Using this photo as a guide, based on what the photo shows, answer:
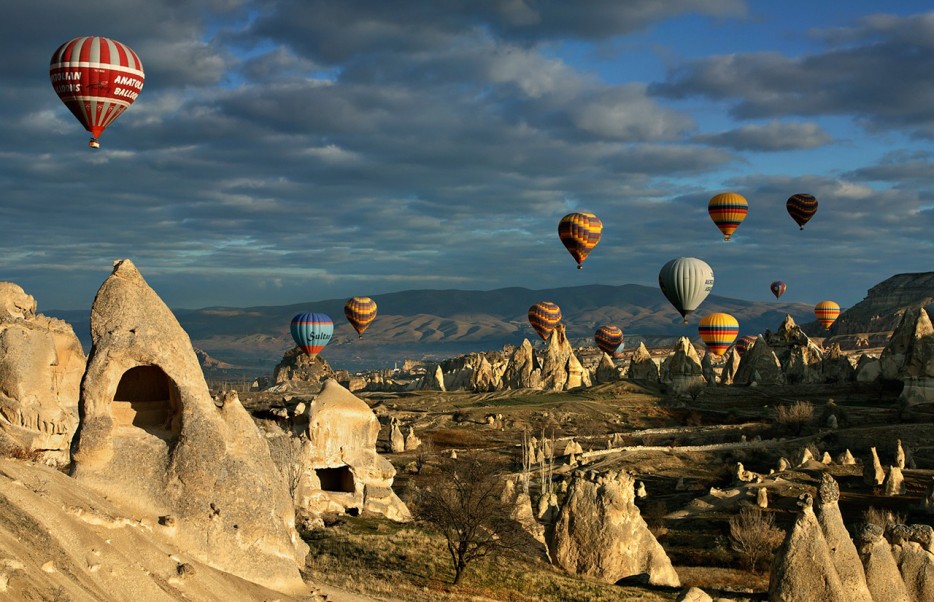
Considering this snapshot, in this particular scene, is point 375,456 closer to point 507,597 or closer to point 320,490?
point 320,490

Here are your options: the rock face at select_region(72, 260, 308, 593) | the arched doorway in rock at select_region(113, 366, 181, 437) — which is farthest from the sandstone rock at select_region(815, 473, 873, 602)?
the arched doorway in rock at select_region(113, 366, 181, 437)

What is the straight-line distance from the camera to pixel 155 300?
1515 cm

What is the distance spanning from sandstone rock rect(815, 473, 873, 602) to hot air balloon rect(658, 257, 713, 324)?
74.4 meters

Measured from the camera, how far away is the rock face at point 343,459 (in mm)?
29861

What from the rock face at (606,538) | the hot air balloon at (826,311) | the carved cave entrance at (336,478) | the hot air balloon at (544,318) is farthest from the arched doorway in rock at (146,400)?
the hot air balloon at (826,311)

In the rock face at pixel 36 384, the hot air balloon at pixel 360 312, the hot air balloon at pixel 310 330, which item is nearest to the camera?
the rock face at pixel 36 384

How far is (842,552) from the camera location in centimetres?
2011

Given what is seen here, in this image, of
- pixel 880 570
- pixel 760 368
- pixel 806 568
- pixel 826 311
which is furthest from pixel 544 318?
pixel 806 568

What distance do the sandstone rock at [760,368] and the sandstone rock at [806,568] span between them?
8467cm

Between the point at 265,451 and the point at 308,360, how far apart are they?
516ft

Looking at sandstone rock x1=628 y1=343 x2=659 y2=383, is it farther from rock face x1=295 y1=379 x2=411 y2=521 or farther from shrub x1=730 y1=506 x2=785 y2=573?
rock face x1=295 y1=379 x2=411 y2=521

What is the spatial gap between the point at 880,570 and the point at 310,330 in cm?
10713

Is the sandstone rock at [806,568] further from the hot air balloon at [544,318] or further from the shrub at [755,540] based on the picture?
the hot air balloon at [544,318]

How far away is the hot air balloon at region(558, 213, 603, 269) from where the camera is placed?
92938mm
